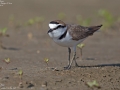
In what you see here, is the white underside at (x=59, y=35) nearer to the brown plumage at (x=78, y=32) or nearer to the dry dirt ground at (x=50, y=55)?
the brown plumage at (x=78, y=32)

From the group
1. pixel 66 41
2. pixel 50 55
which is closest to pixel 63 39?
pixel 66 41

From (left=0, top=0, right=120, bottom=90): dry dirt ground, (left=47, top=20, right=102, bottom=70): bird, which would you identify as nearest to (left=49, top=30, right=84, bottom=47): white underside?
(left=47, top=20, right=102, bottom=70): bird

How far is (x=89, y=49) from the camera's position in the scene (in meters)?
11.1

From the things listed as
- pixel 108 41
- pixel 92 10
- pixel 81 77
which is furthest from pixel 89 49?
pixel 92 10

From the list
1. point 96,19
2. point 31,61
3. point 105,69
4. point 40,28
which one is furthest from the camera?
point 96,19

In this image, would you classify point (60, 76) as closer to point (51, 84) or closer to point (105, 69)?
point (51, 84)

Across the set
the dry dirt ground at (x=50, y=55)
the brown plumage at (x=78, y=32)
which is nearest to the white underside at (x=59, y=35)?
the brown plumage at (x=78, y=32)

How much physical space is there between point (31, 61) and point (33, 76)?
1.63m

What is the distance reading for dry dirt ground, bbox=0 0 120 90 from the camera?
720 centimetres

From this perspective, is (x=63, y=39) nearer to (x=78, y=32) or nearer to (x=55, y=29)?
(x=55, y=29)

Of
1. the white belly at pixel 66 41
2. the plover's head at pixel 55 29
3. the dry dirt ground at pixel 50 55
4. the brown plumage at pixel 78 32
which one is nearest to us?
the dry dirt ground at pixel 50 55

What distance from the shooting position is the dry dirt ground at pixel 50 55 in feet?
23.6

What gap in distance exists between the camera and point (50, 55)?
32.9 ft

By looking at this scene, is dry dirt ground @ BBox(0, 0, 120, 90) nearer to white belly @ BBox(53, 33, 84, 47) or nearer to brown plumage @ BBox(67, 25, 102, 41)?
white belly @ BBox(53, 33, 84, 47)
